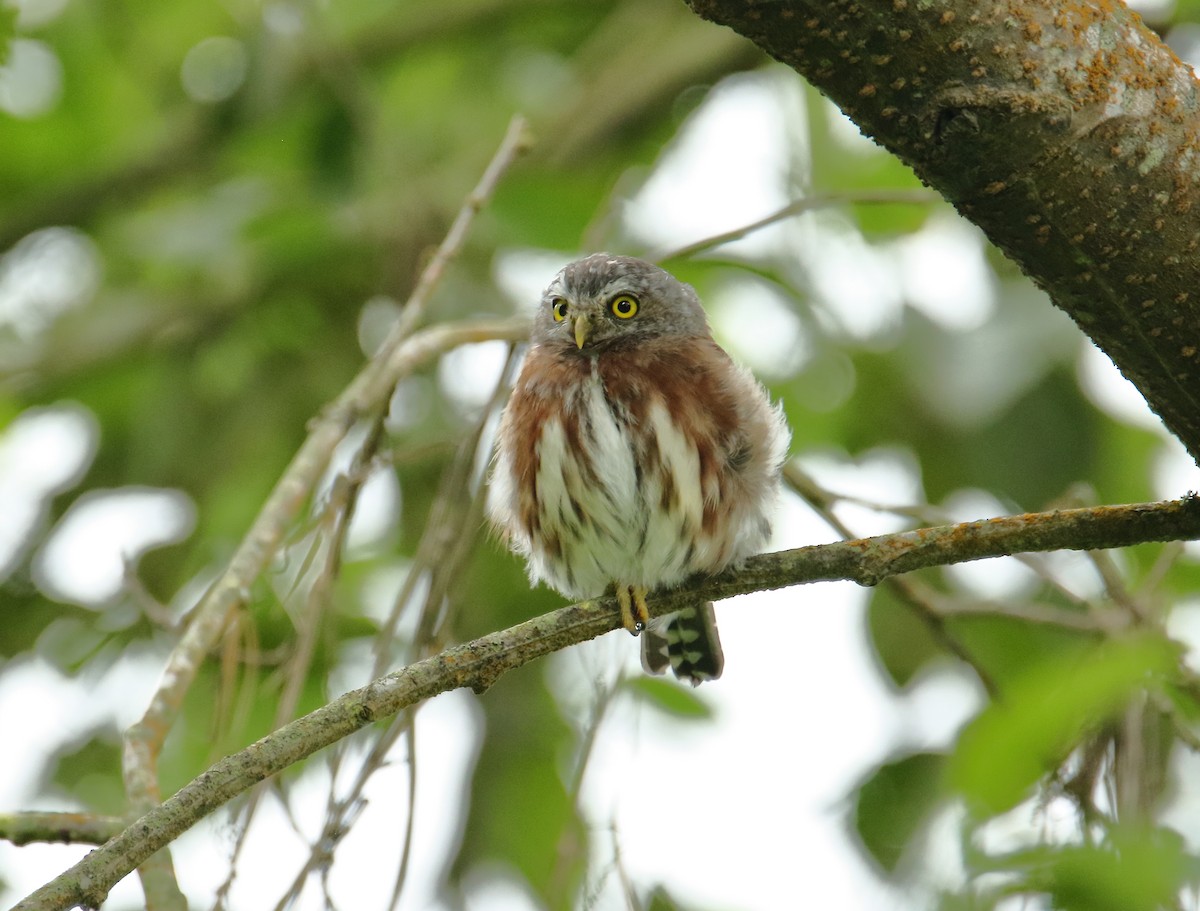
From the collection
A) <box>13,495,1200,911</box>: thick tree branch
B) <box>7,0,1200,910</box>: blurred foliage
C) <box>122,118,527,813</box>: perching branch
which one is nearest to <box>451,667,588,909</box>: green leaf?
<box>7,0,1200,910</box>: blurred foliage

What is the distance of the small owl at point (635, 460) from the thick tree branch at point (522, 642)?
0.79m

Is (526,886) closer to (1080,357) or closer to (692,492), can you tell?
(692,492)

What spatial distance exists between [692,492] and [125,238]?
132 inches

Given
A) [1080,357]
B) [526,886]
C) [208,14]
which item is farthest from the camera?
[208,14]

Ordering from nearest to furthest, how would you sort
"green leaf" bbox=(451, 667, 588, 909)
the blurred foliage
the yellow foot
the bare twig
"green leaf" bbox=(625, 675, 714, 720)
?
the bare twig, the yellow foot, the blurred foliage, "green leaf" bbox=(625, 675, 714, 720), "green leaf" bbox=(451, 667, 588, 909)

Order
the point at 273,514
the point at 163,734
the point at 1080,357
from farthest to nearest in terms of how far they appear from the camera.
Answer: the point at 1080,357 → the point at 273,514 → the point at 163,734

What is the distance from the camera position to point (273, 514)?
3.63 m

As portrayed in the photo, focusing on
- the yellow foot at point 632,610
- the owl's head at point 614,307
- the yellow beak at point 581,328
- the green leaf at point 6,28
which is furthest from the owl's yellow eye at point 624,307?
the green leaf at point 6,28

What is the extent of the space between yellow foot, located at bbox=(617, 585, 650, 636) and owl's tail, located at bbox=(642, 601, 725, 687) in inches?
43.8

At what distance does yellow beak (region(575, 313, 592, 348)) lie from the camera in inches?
182

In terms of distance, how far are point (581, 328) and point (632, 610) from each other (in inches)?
56.0

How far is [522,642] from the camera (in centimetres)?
281

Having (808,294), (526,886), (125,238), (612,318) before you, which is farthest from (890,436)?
(125,238)

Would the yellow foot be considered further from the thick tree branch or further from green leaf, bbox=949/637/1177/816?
green leaf, bbox=949/637/1177/816
